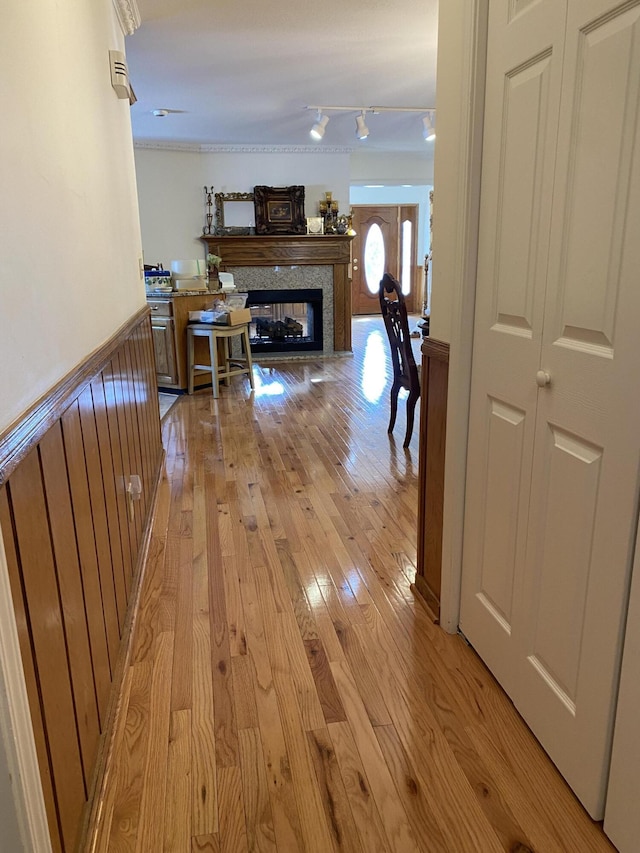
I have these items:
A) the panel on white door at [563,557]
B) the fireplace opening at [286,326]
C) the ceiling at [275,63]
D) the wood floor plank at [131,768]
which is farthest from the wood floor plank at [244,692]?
the fireplace opening at [286,326]

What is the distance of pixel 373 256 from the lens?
11.4 meters

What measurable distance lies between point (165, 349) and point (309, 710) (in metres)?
4.46

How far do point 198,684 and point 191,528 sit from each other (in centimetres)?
110

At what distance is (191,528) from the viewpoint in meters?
2.80

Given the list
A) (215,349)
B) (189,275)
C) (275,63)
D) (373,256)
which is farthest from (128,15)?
(373,256)

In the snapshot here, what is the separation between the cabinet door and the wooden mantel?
1805 millimetres

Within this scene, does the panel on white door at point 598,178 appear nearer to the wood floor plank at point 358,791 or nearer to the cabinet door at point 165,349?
the wood floor plank at point 358,791

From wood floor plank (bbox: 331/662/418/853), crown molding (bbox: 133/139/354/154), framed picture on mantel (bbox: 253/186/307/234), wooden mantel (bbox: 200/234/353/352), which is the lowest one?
wood floor plank (bbox: 331/662/418/853)

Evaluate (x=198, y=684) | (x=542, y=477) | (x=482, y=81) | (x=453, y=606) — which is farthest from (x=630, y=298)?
(x=198, y=684)

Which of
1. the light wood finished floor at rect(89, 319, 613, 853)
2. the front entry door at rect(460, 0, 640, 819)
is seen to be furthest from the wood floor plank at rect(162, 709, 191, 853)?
the front entry door at rect(460, 0, 640, 819)

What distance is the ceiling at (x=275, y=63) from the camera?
333 cm

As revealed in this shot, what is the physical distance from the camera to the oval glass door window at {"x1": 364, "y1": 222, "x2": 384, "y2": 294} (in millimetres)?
11344

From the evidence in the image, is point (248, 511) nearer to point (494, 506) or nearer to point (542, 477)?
point (494, 506)

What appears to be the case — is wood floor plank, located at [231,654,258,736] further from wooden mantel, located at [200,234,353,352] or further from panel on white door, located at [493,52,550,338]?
wooden mantel, located at [200,234,353,352]
